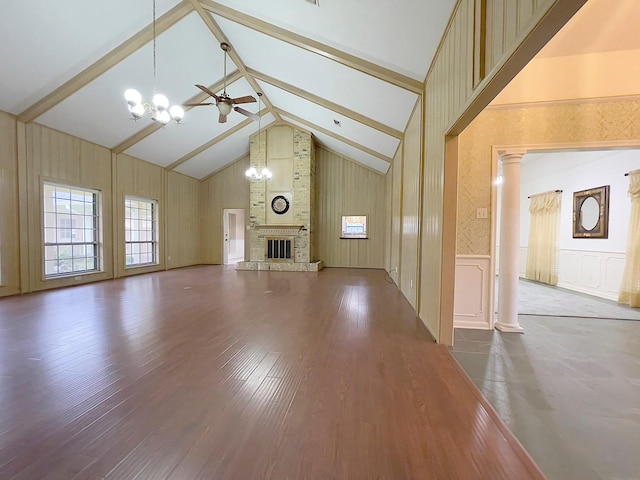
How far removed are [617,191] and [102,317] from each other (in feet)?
28.2

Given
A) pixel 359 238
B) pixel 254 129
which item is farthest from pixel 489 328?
pixel 254 129

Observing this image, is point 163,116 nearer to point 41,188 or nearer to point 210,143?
point 41,188

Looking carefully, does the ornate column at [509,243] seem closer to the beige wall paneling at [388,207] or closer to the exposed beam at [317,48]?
the exposed beam at [317,48]

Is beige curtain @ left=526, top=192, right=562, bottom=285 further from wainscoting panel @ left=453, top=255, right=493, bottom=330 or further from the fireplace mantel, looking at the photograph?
the fireplace mantel

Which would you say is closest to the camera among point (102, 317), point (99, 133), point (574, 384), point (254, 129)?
point (574, 384)

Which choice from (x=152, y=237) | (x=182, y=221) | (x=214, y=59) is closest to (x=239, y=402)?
(x=214, y=59)

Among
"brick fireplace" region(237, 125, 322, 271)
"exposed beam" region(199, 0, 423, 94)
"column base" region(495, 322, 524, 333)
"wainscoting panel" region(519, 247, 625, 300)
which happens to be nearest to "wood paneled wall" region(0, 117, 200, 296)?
"brick fireplace" region(237, 125, 322, 271)

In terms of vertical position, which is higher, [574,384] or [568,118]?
[568,118]

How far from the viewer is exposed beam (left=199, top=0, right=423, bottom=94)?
344cm

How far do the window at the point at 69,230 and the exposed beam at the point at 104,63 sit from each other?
1434mm

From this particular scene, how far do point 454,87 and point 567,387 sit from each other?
2.50 meters

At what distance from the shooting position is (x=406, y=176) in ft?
16.1

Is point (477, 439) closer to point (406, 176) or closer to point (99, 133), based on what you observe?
point (406, 176)

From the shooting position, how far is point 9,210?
4.85 meters
